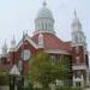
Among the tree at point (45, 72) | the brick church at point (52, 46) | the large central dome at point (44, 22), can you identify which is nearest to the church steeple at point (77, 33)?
the brick church at point (52, 46)

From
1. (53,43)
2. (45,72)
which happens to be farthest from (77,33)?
(45,72)

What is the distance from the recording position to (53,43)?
214ft

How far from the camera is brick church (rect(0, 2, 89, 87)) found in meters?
62.6

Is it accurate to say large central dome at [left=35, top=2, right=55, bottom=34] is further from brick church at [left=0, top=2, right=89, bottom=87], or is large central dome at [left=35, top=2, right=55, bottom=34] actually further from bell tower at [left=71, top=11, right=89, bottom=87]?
bell tower at [left=71, top=11, right=89, bottom=87]

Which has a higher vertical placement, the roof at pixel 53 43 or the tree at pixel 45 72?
the roof at pixel 53 43

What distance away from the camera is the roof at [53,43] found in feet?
209

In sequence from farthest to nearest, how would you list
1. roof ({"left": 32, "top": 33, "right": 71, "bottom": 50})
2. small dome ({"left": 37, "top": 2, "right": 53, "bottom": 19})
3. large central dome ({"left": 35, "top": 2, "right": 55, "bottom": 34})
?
small dome ({"left": 37, "top": 2, "right": 53, "bottom": 19})
large central dome ({"left": 35, "top": 2, "right": 55, "bottom": 34})
roof ({"left": 32, "top": 33, "right": 71, "bottom": 50})

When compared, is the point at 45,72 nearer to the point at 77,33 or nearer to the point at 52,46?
the point at 52,46

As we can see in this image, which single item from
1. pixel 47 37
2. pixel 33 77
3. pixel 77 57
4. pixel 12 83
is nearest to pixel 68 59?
pixel 77 57

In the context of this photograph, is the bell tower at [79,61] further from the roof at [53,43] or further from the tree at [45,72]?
the tree at [45,72]

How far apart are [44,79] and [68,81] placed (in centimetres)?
1794

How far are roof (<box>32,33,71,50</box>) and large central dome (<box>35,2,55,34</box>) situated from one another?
1.57 metres

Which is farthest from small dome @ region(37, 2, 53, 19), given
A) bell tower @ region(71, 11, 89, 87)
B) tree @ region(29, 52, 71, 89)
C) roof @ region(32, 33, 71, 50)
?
tree @ region(29, 52, 71, 89)

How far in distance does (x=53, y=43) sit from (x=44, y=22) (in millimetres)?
8002
